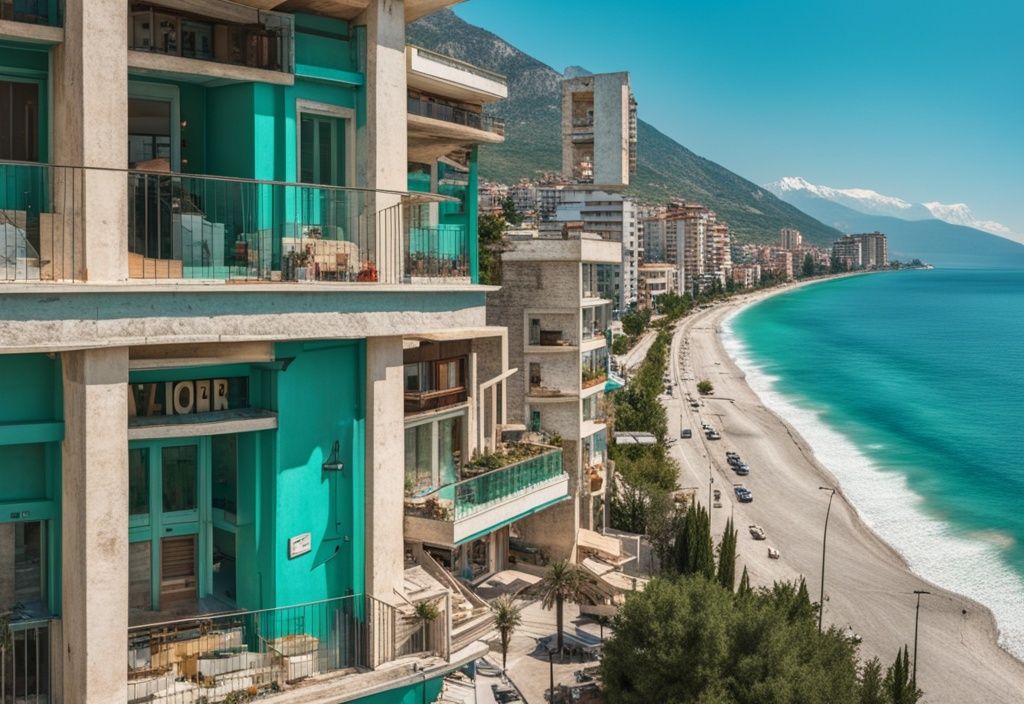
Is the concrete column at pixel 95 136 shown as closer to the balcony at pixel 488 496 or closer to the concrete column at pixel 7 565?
the concrete column at pixel 7 565

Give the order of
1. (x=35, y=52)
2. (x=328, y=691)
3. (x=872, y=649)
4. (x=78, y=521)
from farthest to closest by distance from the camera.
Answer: (x=872, y=649) < (x=328, y=691) < (x=35, y=52) < (x=78, y=521)

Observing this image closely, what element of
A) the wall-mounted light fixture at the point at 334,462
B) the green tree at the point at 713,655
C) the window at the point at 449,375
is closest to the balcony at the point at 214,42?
the wall-mounted light fixture at the point at 334,462

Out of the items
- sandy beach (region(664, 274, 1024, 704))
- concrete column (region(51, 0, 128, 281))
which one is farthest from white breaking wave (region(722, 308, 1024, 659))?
concrete column (region(51, 0, 128, 281))

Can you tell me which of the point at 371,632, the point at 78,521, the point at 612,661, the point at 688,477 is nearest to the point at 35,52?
the point at 78,521

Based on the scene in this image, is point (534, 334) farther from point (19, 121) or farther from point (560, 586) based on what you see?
point (19, 121)

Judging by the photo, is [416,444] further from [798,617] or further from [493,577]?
[798,617]

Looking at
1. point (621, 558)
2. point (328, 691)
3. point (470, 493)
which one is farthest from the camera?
point (621, 558)
